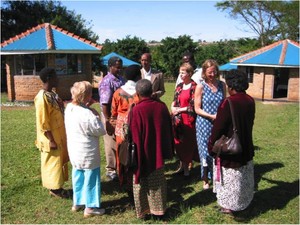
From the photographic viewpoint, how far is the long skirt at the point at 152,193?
393 centimetres

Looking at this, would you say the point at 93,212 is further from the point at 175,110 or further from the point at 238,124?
the point at 238,124

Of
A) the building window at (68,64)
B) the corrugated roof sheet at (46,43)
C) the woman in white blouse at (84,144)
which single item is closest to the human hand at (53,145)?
the woman in white blouse at (84,144)

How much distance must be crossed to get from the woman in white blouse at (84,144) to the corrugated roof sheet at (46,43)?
531 inches

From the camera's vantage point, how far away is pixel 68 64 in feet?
60.4

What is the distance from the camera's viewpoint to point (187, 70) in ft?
16.3

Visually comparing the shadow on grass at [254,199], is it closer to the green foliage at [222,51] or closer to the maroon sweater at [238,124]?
the maroon sweater at [238,124]

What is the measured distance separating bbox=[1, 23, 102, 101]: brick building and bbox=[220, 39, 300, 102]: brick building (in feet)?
32.8

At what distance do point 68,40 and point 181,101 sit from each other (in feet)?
47.4

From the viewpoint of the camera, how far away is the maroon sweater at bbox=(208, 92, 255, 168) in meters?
3.75

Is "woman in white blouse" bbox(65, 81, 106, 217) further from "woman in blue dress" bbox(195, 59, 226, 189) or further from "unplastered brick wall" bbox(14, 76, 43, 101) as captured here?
"unplastered brick wall" bbox(14, 76, 43, 101)

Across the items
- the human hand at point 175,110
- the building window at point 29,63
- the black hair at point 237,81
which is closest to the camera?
the black hair at point 237,81

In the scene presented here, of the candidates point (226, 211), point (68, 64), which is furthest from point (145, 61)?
point (68, 64)

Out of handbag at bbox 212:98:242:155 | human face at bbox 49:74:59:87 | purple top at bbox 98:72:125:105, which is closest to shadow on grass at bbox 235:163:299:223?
handbag at bbox 212:98:242:155

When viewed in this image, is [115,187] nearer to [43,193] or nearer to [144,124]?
[43,193]
